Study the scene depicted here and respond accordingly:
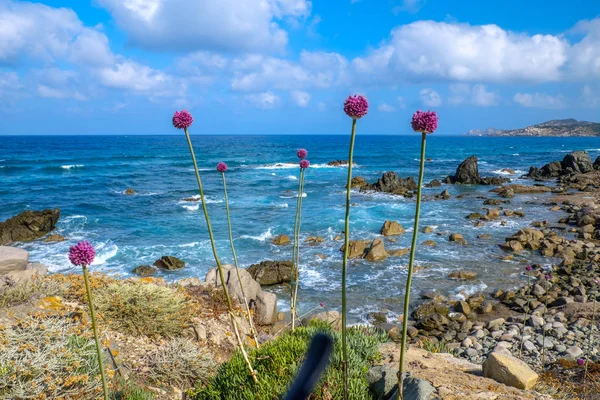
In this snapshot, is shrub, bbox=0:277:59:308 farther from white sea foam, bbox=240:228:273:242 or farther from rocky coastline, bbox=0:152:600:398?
white sea foam, bbox=240:228:273:242

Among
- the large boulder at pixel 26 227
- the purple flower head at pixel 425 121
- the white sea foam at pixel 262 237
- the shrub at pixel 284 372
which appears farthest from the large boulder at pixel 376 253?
the large boulder at pixel 26 227

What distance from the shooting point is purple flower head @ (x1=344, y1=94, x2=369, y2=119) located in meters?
2.14

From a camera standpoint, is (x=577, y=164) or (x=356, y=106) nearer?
(x=356, y=106)

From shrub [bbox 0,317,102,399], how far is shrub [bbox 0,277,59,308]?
5.31 feet

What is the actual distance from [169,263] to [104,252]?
3702 millimetres

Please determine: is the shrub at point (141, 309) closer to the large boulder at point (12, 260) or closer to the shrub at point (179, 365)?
the shrub at point (179, 365)

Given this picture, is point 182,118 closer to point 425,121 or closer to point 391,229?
point 425,121

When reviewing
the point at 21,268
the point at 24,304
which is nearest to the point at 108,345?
the point at 24,304

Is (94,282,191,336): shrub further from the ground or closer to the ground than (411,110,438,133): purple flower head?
closer to the ground

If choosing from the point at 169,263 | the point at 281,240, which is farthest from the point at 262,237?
the point at 169,263

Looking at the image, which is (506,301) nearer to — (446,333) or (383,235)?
(446,333)

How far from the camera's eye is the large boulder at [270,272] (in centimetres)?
1387

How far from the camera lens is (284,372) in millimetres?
4262

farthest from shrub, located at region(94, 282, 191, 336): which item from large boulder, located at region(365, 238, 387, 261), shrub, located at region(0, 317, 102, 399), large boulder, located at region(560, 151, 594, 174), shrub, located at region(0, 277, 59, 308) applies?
large boulder, located at region(560, 151, 594, 174)
